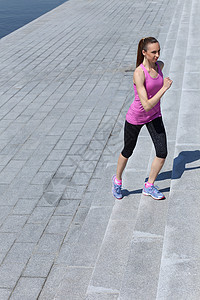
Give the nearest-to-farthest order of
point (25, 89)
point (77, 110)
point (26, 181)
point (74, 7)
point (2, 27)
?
1. point (26, 181)
2. point (77, 110)
3. point (25, 89)
4. point (2, 27)
5. point (74, 7)

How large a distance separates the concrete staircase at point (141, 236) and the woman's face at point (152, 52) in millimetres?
1440

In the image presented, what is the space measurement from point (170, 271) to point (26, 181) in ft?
9.47

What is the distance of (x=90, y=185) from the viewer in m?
5.55

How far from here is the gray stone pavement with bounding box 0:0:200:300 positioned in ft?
12.2

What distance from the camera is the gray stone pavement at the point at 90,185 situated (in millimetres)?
3732

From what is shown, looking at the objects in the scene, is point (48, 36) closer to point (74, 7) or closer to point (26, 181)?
point (74, 7)

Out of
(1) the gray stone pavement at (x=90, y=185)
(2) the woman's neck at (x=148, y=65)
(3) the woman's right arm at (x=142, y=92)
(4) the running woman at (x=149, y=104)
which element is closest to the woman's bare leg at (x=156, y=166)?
(4) the running woman at (x=149, y=104)

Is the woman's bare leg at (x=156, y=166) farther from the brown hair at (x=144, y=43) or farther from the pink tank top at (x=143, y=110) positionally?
the brown hair at (x=144, y=43)

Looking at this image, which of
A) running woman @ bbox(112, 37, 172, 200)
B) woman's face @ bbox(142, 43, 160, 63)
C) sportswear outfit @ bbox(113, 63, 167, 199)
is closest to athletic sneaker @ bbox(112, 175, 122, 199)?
running woman @ bbox(112, 37, 172, 200)

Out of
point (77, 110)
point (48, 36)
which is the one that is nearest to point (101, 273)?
point (77, 110)

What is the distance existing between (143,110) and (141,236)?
1.21 m

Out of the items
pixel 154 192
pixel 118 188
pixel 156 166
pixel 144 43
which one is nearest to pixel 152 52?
pixel 144 43

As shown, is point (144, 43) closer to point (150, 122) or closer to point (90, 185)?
point (150, 122)

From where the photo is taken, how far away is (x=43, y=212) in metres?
5.08
